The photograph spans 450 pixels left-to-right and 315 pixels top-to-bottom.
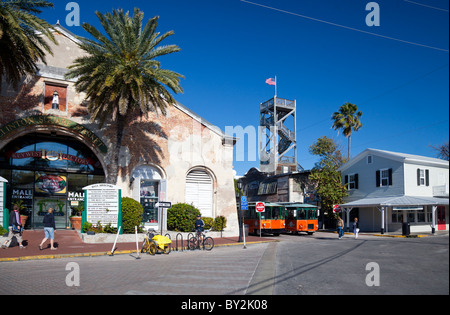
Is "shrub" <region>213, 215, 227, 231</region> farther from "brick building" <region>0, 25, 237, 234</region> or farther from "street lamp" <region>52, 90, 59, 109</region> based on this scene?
"street lamp" <region>52, 90, 59, 109</region>

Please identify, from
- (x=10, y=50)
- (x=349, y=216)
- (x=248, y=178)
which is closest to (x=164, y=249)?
(x=10, y=50)

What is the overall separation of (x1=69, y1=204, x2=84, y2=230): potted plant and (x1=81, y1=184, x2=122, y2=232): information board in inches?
217

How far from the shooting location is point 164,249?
57.0ft

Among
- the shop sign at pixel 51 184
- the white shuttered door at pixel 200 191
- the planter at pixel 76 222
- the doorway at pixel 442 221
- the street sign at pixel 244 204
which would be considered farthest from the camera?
the white shuttered door at pixel 200 191

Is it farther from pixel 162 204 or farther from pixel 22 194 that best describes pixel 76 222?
pixel 162 204

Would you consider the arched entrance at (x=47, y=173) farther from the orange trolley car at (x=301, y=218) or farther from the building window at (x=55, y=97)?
the orange trolley car at (x=301, y=218)

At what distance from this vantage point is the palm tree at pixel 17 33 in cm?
1872

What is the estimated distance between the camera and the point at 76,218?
27688 mm

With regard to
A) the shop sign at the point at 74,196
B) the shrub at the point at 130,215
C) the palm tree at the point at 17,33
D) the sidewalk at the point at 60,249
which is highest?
the palm tree at the point at 17,33

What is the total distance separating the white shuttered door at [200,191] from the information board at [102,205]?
7.19 meters

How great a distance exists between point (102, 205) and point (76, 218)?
20.1 feet

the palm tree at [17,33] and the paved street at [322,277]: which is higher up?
the palm tree at [17,33]

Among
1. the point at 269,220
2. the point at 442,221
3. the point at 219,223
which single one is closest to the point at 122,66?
the point at 219,223

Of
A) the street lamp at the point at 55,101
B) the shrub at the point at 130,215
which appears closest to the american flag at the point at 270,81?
the street lamp at the point at 55,101
